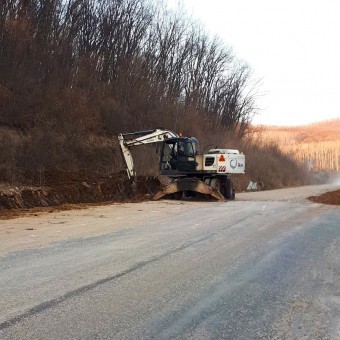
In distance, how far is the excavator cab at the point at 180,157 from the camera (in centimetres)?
2267

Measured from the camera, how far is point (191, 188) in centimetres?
2217

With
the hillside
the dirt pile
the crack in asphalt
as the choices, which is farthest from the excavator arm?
the hillside

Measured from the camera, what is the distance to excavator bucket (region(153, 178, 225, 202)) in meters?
22.2

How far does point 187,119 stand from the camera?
41.7 m

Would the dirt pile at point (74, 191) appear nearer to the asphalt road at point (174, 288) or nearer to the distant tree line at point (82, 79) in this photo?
the distant tree line at point (82, 79)

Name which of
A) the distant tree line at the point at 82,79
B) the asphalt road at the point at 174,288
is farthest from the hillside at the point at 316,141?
the asphalt road at the point at 174,288

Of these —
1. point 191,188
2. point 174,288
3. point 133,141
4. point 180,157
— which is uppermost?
point 133,141

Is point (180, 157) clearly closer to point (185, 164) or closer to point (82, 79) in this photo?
point (185, 164)

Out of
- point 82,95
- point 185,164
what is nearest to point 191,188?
point 185,164

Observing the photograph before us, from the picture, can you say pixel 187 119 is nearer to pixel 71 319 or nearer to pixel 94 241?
pixel 94 241

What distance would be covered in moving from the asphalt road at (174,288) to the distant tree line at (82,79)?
477 inches

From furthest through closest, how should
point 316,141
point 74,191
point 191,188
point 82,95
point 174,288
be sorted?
point 316,141 < point 82,95 < point 191,188 < point 74,191 < point 174,288

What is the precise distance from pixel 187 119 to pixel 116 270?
Result: 3569cm

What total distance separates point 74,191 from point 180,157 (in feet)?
18.1
